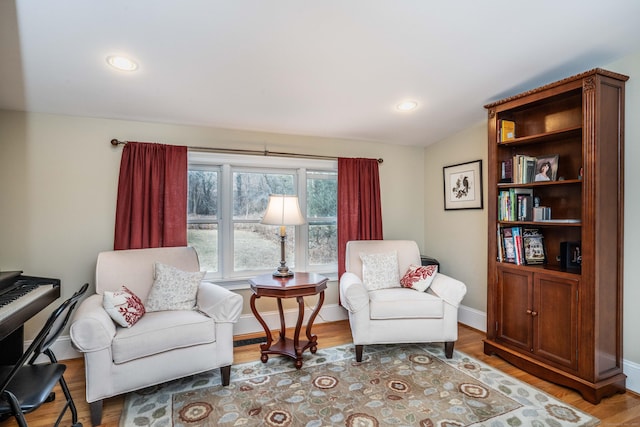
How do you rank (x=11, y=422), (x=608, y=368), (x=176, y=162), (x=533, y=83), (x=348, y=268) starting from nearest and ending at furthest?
1. (x=11, y=422)
2. (x=608, y=368)
3. (x=533, y=83)
4. (x=176, y=162)
5. (x=348, y=268)

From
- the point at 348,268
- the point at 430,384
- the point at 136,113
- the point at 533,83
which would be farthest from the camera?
the point at 348,268

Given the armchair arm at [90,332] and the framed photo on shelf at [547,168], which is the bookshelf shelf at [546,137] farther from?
the armchair arm at [90,332]

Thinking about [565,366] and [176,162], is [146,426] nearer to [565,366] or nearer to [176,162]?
[176,162]

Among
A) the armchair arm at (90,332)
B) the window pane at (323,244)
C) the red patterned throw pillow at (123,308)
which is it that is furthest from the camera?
the window pane at (323,244)

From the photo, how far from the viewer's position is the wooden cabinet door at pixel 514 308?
254cm

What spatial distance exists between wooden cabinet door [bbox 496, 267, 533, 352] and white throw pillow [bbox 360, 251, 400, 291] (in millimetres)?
→ 880

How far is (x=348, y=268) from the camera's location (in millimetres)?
3211

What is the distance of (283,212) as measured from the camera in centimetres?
279

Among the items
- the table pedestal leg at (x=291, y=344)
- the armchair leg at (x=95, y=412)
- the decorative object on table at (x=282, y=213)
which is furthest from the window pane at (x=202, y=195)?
the armchair leg at (x=95, y=412)

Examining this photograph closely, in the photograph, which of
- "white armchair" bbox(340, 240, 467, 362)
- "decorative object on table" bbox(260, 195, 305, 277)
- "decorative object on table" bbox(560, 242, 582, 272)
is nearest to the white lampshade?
"decorative object on table" bbox(260, 195, 305, 277)

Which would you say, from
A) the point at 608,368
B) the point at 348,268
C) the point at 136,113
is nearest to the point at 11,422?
the point at 136,113

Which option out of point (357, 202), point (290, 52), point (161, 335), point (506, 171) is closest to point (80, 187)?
point (161, 335)

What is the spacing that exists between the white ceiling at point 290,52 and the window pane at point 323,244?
4.34 feet

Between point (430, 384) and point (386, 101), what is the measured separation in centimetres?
225
